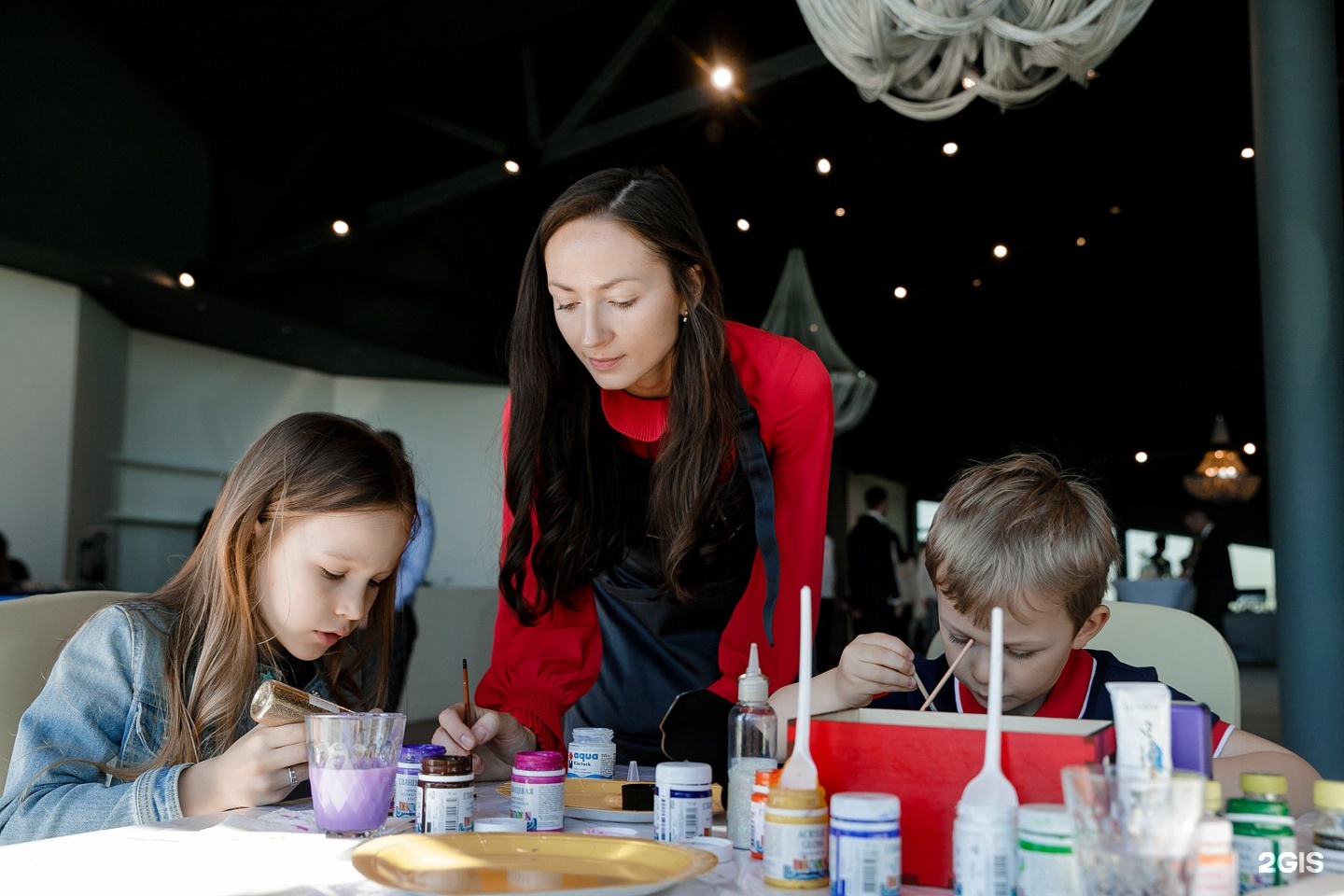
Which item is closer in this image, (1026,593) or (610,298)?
(1026,593)

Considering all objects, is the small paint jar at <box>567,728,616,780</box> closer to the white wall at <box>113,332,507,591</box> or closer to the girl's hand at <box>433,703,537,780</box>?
the girl's hand at <box>433,703,537,780</box>

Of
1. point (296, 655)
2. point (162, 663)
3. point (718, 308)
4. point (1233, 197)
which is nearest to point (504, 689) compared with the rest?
point (296, 655)

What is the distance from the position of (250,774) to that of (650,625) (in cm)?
71

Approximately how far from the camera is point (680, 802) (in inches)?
37.8

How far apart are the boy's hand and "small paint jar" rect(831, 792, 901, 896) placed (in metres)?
0.37

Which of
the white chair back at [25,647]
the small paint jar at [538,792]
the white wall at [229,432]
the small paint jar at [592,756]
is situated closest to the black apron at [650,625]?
the small paint jar at [592,756]

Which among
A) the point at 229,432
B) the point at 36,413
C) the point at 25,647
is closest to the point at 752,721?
the point at 25,647

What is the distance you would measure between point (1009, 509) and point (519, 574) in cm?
70

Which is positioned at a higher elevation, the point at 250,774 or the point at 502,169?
the point at 502,169

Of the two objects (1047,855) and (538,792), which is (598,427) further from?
(1047,855)

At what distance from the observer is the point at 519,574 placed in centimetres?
164

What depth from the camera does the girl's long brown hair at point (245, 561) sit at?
132 centimetres

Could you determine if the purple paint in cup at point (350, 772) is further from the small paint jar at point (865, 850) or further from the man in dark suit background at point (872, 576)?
the man in dark suit background at point (872, 576)

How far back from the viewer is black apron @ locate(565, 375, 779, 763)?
1659 mm
